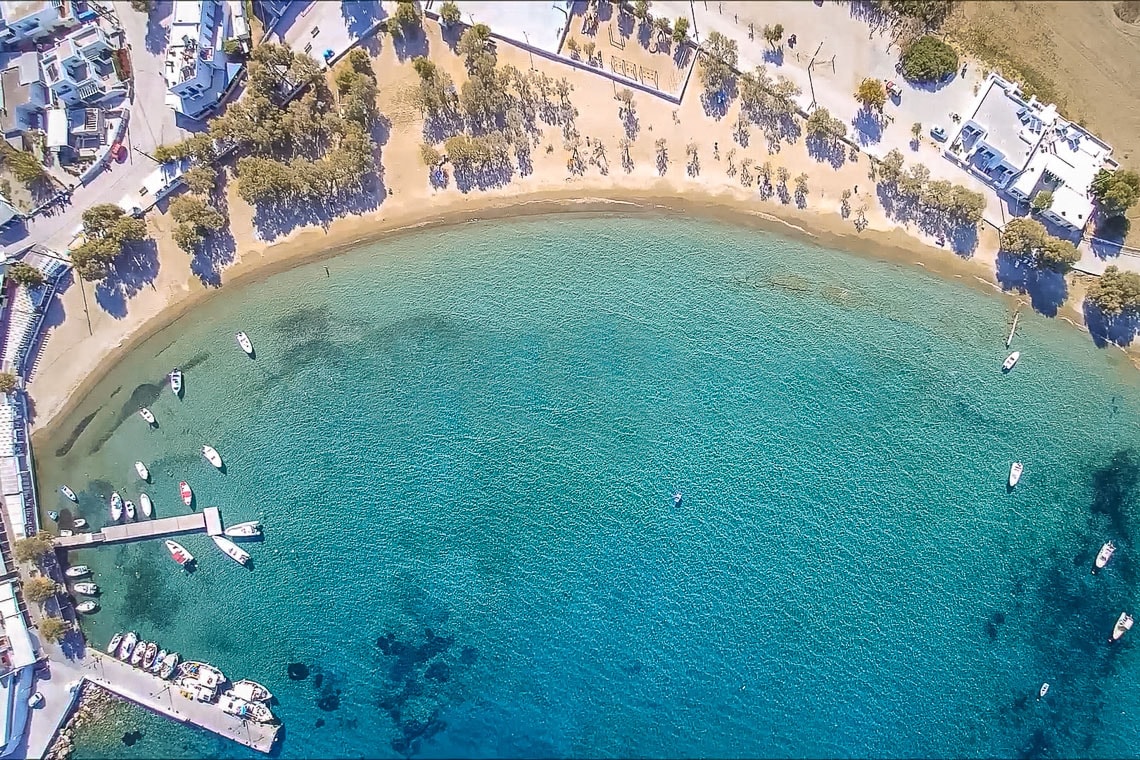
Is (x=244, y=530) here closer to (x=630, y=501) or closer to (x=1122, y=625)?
(x=630, y=501)

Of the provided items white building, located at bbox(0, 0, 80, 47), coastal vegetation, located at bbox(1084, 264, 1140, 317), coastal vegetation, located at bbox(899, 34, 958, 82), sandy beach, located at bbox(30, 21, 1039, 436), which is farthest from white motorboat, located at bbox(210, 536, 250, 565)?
coastal vegetation, located at bbox(1084, 264, 1140, 317)

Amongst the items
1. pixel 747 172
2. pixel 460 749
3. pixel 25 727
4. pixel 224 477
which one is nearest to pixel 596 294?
pixel 747 172

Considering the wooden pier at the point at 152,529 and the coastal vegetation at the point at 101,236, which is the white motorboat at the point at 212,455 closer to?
the wooden pier at the point at 152,529

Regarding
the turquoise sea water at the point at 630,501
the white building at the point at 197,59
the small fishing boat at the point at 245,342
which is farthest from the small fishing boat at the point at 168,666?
the white building at the point at 197,59

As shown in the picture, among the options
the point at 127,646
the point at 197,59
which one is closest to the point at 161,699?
the point at 127,646

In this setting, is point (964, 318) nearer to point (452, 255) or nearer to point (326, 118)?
point (452, 255)
